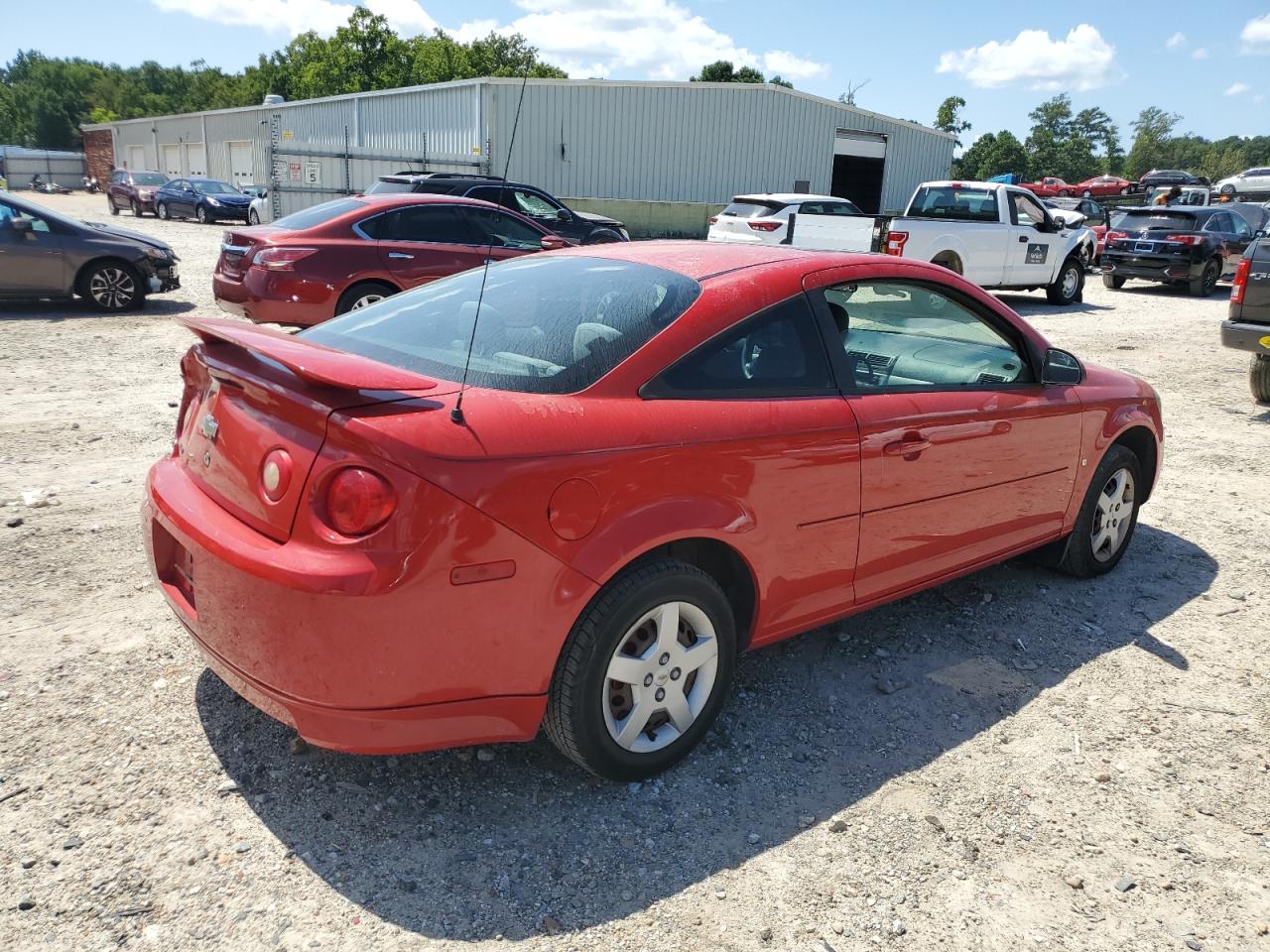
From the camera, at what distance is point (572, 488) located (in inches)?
100

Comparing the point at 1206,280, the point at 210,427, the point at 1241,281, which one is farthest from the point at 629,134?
the point at 210,427

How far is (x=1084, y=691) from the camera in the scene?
370 centimetres

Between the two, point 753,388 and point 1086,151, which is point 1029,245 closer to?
point 753,388

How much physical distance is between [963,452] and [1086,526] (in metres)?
1.35

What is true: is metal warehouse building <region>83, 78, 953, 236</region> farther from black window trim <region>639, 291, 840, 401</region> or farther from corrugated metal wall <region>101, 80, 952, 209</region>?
black window trim <region>639, 291, 840, 401</region>

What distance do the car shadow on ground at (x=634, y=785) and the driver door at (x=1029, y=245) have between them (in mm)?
12974

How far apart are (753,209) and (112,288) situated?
393 inches

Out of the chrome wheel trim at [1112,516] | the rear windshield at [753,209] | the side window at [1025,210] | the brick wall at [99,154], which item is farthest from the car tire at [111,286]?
the brick wall at [99,154]

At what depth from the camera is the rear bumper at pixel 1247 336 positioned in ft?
27.5

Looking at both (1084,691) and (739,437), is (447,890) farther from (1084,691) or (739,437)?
(1084,691)

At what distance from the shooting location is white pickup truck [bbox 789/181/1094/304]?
14172mm

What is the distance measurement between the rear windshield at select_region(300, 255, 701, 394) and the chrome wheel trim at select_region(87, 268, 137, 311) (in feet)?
31.9

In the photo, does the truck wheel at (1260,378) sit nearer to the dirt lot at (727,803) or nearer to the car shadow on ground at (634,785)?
the dirt lot at (727,803)

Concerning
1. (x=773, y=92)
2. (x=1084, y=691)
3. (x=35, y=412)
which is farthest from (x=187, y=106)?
(x=1084, y=691)
